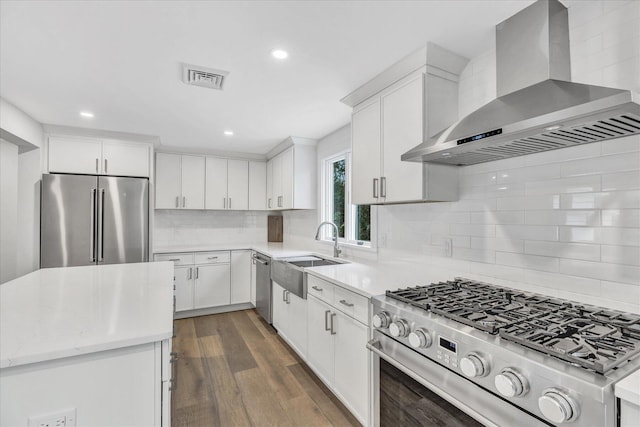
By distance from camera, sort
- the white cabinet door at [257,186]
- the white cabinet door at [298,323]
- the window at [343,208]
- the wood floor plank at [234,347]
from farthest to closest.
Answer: the white cabinet door at [257,186], the window at [343,208], the wood floor plank at [234,347], the white cabinet door at [298,323]

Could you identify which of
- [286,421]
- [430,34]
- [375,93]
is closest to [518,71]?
[430,34]

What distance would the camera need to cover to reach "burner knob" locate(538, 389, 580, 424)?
84 cm

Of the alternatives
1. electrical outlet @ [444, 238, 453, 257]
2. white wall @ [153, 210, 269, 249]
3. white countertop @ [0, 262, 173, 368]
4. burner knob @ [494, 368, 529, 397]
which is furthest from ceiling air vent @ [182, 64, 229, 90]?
white wall @ [153, 210, 269, 249]

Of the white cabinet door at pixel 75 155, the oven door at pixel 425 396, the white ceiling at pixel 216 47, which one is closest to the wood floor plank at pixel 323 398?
the oven door at pixel 425 396

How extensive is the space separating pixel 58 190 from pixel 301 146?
8.94 feet

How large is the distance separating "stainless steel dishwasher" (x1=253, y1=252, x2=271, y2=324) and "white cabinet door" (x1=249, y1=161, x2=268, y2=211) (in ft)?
3.21

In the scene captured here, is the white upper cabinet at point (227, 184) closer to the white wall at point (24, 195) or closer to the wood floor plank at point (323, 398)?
the white wall at point (24, 195)

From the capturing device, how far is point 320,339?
2314 millimetres

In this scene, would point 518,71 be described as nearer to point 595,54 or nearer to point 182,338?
point 595,54

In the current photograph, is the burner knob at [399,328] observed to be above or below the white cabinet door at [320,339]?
above

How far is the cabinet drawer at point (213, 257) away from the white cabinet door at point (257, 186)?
35.1 inches

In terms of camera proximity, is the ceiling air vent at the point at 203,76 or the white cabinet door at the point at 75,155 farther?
the white cabinet door at the point at 75,155

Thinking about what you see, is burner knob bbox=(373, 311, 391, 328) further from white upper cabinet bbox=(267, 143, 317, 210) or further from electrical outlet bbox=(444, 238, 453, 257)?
white upper cabinet bbox=(267, 143, 317, 210)

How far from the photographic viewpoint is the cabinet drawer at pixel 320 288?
2186mm
